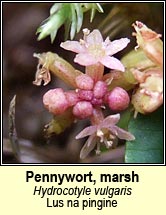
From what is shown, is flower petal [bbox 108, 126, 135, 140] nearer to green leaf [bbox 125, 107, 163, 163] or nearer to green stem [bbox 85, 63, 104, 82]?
green leaf [bbox 125, 107, 163, 163]

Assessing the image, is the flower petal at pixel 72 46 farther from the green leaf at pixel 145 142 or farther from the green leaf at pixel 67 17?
the green leaf at pixel 145 142

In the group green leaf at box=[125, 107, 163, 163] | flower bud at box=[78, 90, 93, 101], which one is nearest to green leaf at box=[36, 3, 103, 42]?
flower bud at box=[78, 90, 93, 101]

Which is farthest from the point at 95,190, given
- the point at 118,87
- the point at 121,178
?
the point at 118,87

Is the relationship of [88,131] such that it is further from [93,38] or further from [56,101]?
[93,38]

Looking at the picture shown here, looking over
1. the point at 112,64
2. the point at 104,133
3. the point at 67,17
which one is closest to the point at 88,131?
the point at 104,133

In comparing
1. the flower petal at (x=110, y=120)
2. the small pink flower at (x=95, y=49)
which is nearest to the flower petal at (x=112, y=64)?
the small pink flower at (x=95, y=49)
